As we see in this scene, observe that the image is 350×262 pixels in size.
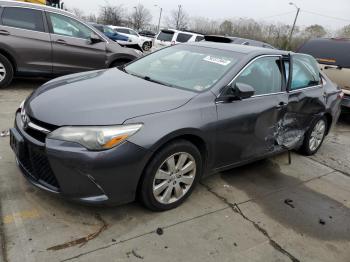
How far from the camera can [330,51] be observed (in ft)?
25.5

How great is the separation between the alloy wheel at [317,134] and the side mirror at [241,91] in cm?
205

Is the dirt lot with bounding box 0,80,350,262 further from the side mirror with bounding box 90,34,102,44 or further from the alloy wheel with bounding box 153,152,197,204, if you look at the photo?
the side mirror with bounding box 90,34,102,44

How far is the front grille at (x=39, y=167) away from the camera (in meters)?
2.81

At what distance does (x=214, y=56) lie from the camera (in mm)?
3961

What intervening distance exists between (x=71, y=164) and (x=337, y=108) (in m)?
4.38

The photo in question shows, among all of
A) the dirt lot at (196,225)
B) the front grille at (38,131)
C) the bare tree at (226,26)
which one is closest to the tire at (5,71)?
the dirt lot at (196,225)

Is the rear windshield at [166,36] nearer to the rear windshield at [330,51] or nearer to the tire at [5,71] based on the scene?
the rear windshield at [330,51]

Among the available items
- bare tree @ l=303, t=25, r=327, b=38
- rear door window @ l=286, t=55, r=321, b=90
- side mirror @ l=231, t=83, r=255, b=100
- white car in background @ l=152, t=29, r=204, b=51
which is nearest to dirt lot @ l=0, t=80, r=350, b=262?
side mirror @ l=231, t=83, r=255, b=100

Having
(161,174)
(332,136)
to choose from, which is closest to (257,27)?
(332,136)

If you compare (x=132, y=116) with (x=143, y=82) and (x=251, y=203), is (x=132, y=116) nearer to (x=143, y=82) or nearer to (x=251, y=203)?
(x=143, y=82)

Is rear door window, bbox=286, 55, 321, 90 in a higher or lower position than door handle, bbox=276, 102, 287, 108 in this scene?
higher

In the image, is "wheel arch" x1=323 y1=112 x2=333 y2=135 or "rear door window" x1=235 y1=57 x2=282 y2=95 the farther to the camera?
"wheel arch" x1=323 y1=112 x2=333 y2=135

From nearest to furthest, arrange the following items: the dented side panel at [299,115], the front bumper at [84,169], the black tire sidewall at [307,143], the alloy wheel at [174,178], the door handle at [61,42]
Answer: the front bumper at [84,169]
the alloy wheel at [174,178]
the dented side panel at [299,115]
the black tire sidewall at [307,143]
the door handle at [61,42]

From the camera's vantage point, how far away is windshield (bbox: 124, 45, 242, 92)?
3.65m
